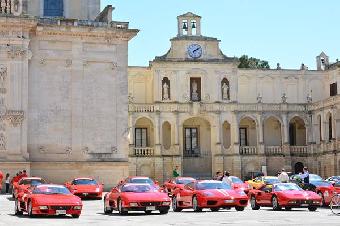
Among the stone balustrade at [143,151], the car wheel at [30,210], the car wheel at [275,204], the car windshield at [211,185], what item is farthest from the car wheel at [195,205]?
the stone balustrade at [143,151]

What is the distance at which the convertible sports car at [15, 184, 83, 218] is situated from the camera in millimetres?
21562

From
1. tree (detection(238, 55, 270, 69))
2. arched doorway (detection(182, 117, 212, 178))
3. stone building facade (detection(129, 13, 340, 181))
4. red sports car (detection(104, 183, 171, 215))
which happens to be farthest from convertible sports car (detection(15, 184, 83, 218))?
tree (detection(238, 55, 270, 69))

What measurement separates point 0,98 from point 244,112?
3051 centimetres

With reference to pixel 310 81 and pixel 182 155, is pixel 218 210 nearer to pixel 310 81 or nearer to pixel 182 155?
pixel 182 155

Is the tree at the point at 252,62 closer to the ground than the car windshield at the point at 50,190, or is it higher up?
higher up

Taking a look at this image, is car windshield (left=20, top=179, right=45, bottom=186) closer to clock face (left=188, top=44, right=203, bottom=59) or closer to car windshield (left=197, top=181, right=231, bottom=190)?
car windshield (left=197, top=181, right=231, bottom=190)

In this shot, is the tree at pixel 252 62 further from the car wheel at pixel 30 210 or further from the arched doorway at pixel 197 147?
the car wheel at pixel 30 210

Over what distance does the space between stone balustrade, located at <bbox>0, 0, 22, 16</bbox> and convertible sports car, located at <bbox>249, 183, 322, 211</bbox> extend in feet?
69.7

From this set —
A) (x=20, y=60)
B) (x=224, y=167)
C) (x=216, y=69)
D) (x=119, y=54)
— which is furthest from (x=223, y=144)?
(x=20, y=60)

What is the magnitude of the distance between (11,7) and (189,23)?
27.4 meters

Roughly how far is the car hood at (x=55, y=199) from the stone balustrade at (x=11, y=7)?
70.5 feet

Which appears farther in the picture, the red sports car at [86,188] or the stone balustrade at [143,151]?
the stone balustrade at [143,151]

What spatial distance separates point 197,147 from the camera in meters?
66.1

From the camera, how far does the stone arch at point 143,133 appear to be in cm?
6438
